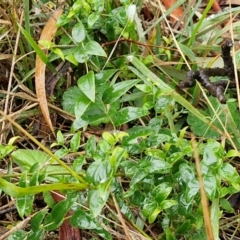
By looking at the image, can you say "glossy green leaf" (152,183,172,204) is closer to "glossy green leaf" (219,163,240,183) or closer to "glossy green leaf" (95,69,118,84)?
"glossy green leaf" (219,163,240,183)

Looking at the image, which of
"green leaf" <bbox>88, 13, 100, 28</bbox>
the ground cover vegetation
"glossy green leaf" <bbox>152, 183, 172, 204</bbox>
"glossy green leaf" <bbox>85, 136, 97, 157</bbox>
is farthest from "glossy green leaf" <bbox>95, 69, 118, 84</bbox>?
"glossy green leaf" <bbox>152, 183, 172, 204</bbox>

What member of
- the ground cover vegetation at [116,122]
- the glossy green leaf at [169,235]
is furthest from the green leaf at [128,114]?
the glossy green leaf at [169,235]

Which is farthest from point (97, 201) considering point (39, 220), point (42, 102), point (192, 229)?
point (42, 102)

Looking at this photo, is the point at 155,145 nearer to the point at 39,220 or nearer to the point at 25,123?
the point at 39,220

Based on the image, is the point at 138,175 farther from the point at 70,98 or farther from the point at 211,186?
the point at 70,98

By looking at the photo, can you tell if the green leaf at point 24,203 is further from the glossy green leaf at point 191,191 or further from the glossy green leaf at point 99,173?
the glossy green leaf at point 191,191

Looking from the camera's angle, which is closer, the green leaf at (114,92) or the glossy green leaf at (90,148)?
the glossy green leaf at (90,148)

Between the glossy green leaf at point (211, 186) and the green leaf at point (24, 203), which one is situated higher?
the green leaf at point (24, 203)
